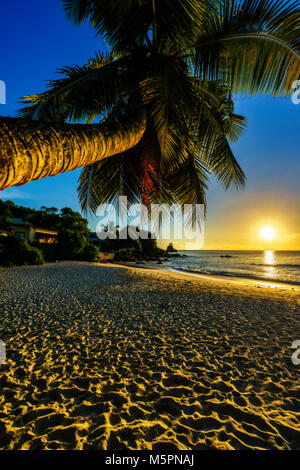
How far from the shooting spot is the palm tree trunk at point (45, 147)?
172cm

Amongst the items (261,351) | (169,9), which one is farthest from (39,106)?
(261,351)

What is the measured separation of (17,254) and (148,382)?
17137mm

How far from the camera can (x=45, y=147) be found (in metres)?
1.98

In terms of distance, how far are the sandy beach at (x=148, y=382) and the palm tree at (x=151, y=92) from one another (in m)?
2.37

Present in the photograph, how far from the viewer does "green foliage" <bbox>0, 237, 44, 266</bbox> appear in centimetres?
1538

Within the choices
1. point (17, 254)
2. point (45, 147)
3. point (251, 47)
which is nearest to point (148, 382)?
point (45, 147)

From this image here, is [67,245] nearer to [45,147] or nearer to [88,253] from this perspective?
[88,253]

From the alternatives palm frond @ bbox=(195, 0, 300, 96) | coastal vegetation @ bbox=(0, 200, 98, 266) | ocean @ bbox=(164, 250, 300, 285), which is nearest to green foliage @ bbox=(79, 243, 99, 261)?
coastal vegetation @ bbox=(0, 200, 98, 266)

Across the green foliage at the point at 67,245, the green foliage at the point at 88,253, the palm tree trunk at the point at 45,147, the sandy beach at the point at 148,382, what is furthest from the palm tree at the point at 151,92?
the green foliage at the point at 88,253

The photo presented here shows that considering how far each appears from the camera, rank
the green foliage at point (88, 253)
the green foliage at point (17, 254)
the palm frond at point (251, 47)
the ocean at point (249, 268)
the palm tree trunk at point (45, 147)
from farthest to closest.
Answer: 1. the green foliage at point (88, 253)
2. the ocean at point (249, 268)
3. the green foliage at point (17, 254)
4. the palm frond at point (251, 47)
5. the palm tree trunk at point (45, 147)

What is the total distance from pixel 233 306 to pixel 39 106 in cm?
738

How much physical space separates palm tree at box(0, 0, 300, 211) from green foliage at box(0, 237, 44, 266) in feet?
44.5

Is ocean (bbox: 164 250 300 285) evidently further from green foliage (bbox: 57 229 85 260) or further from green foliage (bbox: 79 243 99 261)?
green foliage (bbox: 57 229 85 260)

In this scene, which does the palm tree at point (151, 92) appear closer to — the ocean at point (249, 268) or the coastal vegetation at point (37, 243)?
the coastal vegetation at point (37, 243)
